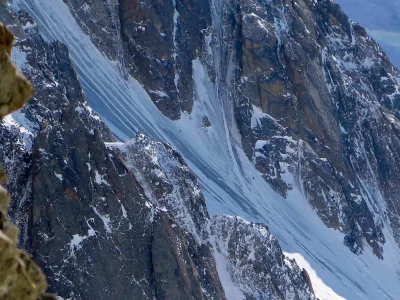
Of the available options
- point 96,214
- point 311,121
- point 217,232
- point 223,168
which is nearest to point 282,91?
point 311,121

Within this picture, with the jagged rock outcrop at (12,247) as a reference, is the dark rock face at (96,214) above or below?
above

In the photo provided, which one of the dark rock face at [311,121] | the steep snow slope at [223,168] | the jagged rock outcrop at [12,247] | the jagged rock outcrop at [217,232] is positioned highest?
the dark rock face at [311,121]

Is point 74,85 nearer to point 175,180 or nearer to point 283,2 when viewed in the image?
point 175,180

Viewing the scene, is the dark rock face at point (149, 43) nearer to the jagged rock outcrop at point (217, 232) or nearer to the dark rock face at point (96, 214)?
the jagged rock outcrop at point (217, 232)

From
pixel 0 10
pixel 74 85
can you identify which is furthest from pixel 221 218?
pixel 0 10

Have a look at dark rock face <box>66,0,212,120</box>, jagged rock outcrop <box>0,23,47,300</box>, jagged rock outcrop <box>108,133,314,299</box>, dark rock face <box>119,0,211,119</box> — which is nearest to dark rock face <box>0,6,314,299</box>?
jagged rock outcrop <box>108,133,314,299</box>

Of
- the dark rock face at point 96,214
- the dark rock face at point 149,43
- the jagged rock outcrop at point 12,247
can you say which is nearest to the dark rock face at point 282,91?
the dark rock face at point 149,43

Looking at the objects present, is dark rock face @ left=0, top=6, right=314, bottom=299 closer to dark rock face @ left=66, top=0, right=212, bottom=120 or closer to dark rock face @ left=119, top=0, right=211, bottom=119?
dark rock face @ left=66, top=0, right=212, bottom=120

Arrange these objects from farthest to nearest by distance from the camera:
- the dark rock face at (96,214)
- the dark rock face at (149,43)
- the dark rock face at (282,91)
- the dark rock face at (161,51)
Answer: the dark rock face at (282,91)
the dark rock face at (161,51)
the dark rock face at (149,43)
the dark rock face at (96,214)
